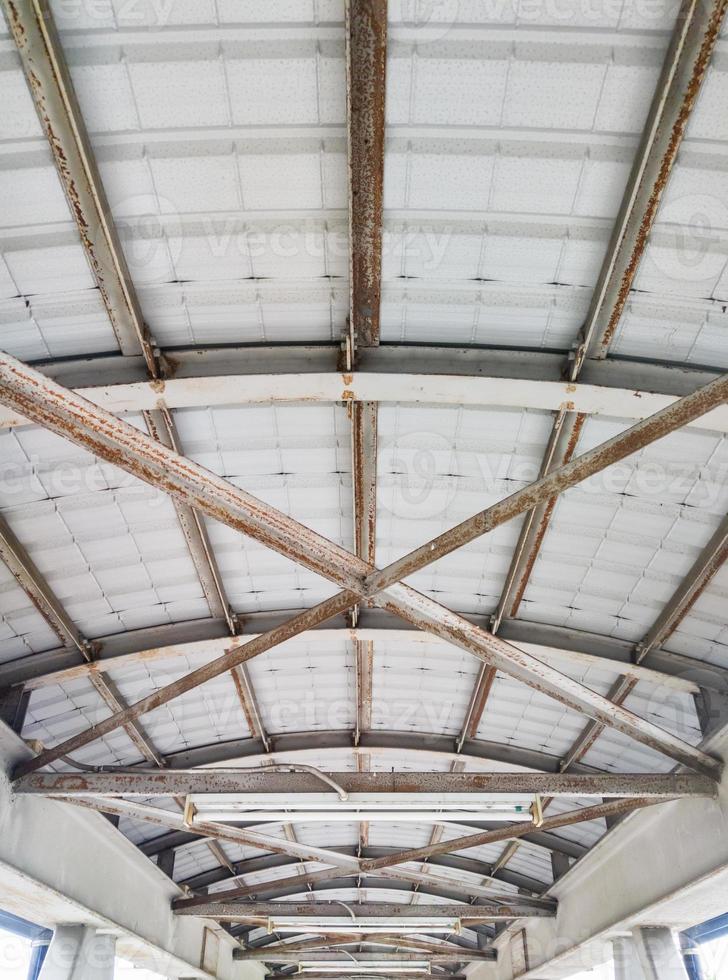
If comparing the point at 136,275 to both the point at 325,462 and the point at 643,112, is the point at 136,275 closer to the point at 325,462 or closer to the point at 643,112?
the point at 325,462

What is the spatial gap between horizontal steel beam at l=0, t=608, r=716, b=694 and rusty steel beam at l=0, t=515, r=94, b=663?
0.22 metres

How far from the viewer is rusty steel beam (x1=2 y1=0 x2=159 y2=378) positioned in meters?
4.26

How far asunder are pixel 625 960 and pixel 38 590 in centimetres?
1266

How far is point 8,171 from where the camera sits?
485 cm

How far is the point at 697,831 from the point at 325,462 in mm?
7095

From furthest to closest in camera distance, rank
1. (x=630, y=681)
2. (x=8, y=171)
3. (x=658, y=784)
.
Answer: (x=630, y=681), (x=658, y=784), (x=8, y=171)

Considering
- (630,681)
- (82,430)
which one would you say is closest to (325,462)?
A: (82,430)

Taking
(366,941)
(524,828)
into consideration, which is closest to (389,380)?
(524,828)

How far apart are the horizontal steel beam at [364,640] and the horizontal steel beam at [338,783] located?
1287 millimetres

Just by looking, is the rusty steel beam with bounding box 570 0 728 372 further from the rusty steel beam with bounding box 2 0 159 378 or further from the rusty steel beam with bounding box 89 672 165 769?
the rusty steel beam with bounding box 89 672 165 769

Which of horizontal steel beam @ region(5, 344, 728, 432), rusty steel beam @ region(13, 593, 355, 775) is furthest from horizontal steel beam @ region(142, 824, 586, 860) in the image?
horizontal steel beam @ region(5, 344, 728, 432)

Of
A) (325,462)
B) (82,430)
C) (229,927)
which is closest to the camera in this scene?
(82,430)

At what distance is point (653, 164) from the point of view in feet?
15.9

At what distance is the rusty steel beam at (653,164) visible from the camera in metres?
4.24
